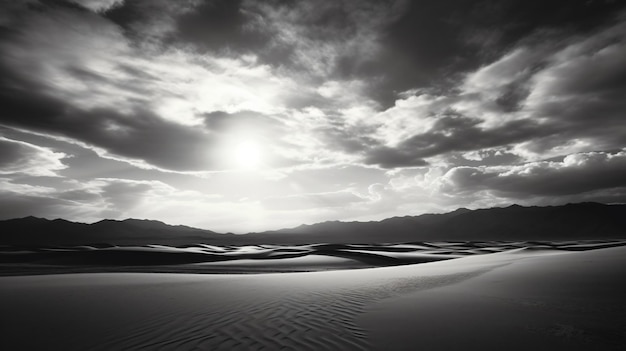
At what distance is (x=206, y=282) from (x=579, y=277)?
8804 millimetres

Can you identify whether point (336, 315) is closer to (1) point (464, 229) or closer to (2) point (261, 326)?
(2) point (261, 326)

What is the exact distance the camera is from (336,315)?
16.1ft

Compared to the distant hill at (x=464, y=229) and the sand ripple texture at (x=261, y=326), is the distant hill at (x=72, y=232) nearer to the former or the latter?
the distant hill at (x=464, y=229)

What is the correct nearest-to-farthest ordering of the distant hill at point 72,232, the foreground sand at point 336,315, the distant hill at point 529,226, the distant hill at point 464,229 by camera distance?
the foreground sand at point 336,315 → the distant hill at point 72,232 → the distant hill at point 464,229 → the distant hill at point 529,226

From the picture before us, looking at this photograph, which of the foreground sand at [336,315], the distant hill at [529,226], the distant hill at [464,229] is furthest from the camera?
the distant hill at [529,226]

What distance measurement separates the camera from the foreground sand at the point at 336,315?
368 cm

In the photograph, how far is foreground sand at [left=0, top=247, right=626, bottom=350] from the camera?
368 centimetres

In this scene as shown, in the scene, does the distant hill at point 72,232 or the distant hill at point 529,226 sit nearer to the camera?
the distant hill at point 72,232

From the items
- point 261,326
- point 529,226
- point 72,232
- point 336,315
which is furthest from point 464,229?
point 72,232

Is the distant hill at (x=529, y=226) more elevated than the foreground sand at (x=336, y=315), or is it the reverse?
the distant hill at (x=529, y=226)

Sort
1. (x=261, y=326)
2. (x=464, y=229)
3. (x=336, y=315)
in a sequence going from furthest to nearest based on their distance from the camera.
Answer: (x=464, y=229), (x=336, y=315), (x=261, y=326)

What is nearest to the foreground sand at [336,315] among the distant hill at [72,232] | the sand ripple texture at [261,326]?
the sand ripple texture at [261,326]

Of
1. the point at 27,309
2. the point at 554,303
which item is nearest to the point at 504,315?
the point at 554,303

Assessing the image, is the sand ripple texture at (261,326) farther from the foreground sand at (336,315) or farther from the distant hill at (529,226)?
the distant hill at (529,226)
